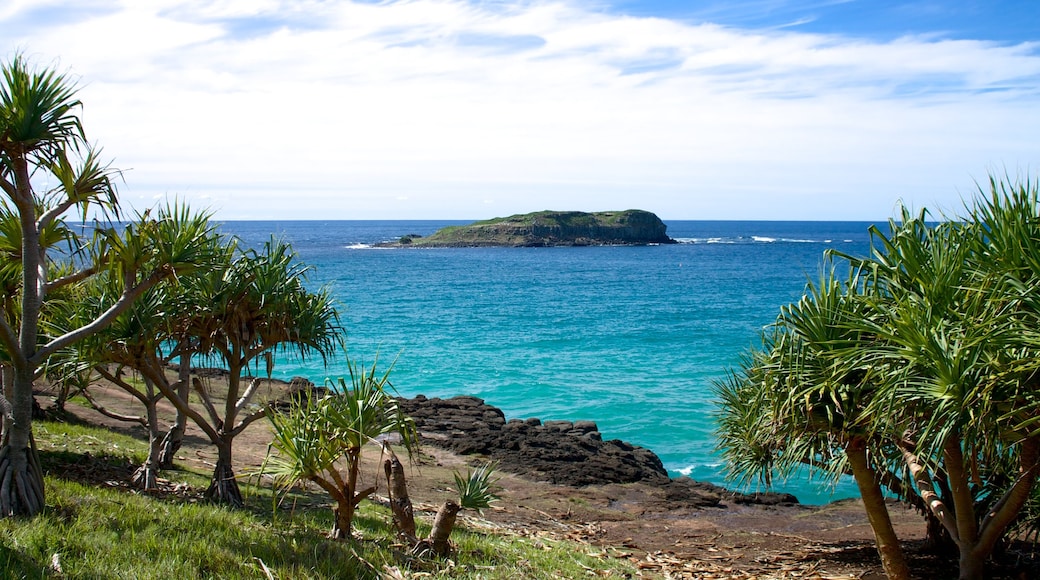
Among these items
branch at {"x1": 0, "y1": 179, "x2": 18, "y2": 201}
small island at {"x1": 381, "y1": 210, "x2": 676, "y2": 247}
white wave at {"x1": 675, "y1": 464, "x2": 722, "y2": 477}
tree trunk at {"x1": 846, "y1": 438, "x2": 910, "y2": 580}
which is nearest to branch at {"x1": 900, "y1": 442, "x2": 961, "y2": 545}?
tree trunk at {"x1": 846, "y1": 438, "x2": 910, "y2": 580}

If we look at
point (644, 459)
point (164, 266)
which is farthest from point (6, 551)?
point (644, 459)

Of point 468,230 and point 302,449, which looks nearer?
point 302,449

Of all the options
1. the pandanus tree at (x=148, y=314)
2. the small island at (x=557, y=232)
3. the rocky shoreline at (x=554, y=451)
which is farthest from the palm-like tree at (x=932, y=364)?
the small island at (x=557, y=232)

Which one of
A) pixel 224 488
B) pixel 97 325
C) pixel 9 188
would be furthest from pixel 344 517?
pixel 9 188

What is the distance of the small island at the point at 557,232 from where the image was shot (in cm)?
14988

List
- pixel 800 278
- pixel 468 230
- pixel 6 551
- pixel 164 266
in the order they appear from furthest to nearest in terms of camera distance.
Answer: pixel 468 230 → pixel 800 278 → pixel 164 266 → pixel 6 551

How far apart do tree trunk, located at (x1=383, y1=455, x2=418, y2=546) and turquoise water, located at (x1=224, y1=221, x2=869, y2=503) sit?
4.00 m

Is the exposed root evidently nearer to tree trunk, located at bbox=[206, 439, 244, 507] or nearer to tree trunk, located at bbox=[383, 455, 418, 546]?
tree trunk, located at bbox=[206, 439, 244, 507]

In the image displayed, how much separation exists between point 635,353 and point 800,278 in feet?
178

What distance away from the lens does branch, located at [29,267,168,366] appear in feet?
25.8

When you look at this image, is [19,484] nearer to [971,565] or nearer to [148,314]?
[148,314]

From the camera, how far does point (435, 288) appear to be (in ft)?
246

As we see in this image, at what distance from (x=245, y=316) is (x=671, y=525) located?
8.97m

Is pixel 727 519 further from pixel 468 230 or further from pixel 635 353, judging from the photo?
pixel 468 230
